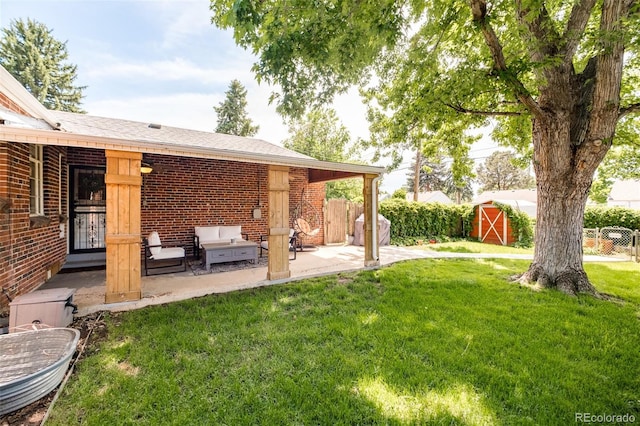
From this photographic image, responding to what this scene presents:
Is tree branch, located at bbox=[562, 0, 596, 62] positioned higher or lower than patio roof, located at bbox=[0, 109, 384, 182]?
higher

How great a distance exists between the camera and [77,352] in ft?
9.98

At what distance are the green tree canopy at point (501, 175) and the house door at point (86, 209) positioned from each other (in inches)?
1747

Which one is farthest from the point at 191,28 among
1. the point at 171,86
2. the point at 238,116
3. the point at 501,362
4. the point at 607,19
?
the point at 238,116

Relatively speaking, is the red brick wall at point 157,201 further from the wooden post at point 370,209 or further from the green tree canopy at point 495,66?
the green tree canopy at point 495,66

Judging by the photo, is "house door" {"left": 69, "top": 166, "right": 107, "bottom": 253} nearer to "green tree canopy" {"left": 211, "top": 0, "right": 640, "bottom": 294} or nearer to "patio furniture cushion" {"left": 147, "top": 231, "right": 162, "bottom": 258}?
"patio furniture cushion" {"left": 147, "top": 231, "right": 162, "bottom": 258}

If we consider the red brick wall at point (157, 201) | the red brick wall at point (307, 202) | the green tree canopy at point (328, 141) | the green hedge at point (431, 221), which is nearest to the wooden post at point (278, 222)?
the red brick wall at point (157, 201)

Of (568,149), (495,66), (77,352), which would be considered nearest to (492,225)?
(568,149)

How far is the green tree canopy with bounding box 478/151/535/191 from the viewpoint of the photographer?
39.6 metres

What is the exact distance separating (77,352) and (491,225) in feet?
47.4

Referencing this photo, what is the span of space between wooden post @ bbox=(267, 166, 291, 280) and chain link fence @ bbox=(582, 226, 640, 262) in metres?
10.5

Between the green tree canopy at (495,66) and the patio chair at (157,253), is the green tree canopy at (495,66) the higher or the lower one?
the higher one

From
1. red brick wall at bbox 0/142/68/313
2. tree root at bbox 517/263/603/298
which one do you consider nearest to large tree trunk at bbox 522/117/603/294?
tree root at bbox 517/263/603/298

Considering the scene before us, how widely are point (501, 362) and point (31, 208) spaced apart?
725 cm

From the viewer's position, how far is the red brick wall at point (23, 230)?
368 centimetres
